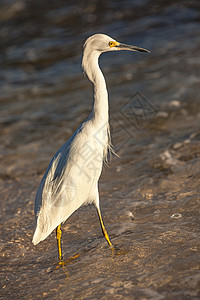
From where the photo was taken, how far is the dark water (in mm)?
3350

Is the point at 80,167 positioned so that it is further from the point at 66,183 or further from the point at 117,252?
the point at 117,252

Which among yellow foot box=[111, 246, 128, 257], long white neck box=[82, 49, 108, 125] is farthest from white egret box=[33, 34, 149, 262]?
yellow foot box=[111, 246, 128, 257]

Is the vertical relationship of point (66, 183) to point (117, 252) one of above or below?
above

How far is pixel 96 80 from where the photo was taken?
374 cm

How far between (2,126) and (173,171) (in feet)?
12.3

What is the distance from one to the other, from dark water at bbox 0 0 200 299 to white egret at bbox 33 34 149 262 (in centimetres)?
44

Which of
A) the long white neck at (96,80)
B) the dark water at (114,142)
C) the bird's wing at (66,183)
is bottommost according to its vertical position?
the dark water at (114,142)

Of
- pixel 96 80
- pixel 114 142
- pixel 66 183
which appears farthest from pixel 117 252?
pixel 114 142

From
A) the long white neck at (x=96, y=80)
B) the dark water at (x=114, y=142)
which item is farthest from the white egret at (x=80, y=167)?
the dark water at (x=114, y=142)

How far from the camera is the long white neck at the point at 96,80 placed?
3736 mm

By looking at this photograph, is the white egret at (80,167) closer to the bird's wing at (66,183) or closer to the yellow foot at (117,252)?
the bird's wing at (66,183)

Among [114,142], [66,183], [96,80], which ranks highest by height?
[96,80]

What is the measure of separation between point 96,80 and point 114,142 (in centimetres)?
289

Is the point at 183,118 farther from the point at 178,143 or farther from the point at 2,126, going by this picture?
the point at 2,126
